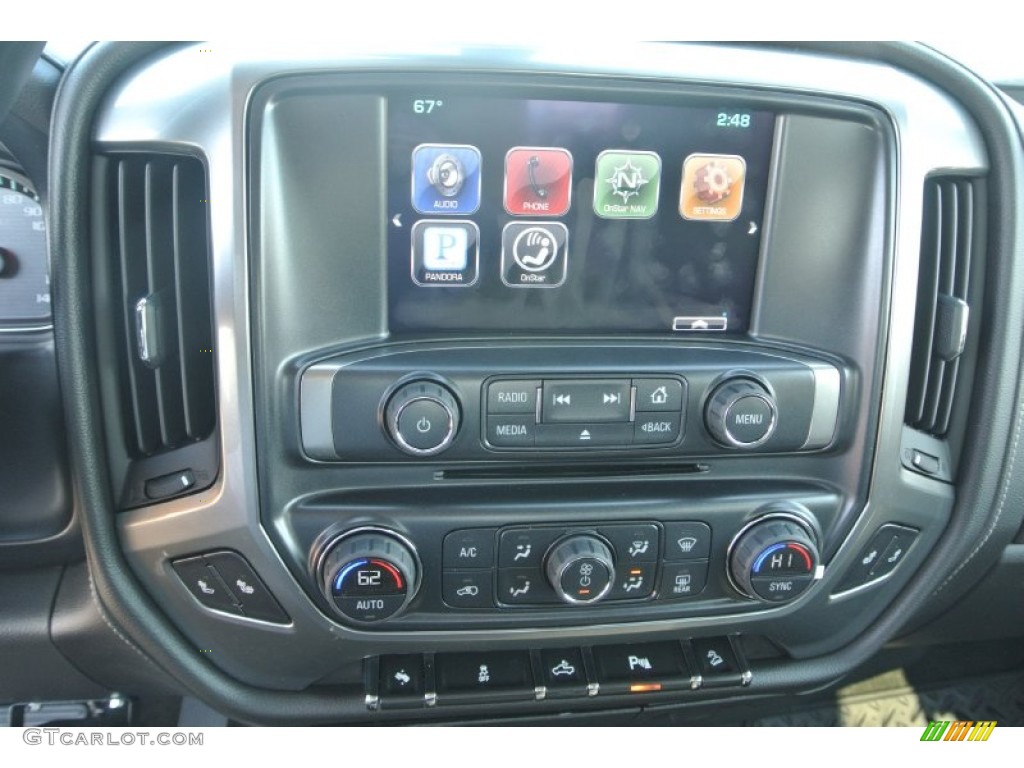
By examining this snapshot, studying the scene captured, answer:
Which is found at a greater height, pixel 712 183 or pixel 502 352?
pixel 712 183

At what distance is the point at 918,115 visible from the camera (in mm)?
1063

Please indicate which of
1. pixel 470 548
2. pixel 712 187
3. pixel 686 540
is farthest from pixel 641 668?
pixel 712 187

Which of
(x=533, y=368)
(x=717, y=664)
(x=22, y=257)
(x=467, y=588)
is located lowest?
(x=717, y=664)

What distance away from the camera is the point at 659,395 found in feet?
3.48

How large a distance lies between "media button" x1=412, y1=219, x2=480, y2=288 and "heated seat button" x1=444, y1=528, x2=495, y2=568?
325 millimetres

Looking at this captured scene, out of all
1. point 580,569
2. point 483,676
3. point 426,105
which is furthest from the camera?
point 483,676

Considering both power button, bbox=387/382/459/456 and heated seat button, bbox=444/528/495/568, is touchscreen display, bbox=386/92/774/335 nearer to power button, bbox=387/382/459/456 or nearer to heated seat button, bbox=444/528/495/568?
power button, bbox=387/382/459/456

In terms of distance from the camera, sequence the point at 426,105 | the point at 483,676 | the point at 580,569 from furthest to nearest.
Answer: the point at 483,676 → the point at 580,569 → the point at 426,105

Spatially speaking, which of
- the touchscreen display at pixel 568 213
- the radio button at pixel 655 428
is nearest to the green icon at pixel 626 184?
the touchscreen display at pixel 568 213

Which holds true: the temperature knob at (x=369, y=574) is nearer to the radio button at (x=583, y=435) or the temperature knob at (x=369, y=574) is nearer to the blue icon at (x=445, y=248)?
the radio button at (x=583, y=435)

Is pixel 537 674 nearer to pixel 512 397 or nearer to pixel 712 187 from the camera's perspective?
pixel 512 397

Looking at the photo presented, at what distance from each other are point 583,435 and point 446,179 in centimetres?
36

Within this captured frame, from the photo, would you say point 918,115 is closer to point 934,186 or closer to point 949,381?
point 934,186

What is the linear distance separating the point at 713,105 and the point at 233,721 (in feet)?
3.95
